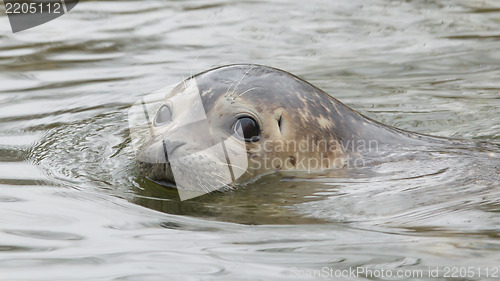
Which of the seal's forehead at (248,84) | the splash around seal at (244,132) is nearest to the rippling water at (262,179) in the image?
the splash around seal at (244,132)

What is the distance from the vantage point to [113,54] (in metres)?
7.73

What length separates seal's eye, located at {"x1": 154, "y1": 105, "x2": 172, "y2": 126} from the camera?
4.54 m

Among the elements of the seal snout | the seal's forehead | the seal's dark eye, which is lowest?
the seal snout

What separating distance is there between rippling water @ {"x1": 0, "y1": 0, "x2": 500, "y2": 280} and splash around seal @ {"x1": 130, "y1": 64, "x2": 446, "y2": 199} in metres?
0.10

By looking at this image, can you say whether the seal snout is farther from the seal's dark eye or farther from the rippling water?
the seal's dark eye

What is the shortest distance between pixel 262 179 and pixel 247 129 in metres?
0.28

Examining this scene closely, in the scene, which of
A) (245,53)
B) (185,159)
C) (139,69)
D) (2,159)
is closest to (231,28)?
(245,53)

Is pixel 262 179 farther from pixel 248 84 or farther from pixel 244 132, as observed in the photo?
pixel 248 84

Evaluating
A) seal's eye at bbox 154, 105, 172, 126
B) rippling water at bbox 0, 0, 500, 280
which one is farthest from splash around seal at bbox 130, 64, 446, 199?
rippling water at bbox 0, 0, 500, 280

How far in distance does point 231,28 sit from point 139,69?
1.51 meters

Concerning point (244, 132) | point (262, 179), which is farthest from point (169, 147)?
point (262, 179)

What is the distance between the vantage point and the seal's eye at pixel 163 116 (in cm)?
454

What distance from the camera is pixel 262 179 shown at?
14.7ft

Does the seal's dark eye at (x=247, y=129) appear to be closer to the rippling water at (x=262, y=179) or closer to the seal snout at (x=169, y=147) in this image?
the rippling water at (x=262, y=179)
